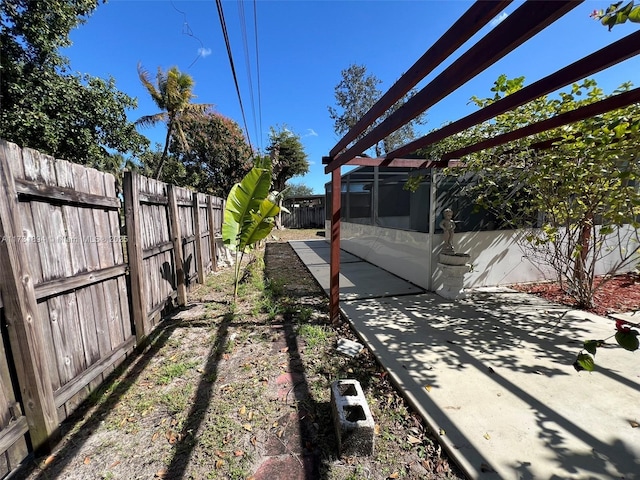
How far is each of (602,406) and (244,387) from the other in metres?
2.99

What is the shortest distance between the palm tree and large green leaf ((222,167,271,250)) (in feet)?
46.4

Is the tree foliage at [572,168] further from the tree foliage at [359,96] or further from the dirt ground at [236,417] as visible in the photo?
the tree foliage at [359,96]

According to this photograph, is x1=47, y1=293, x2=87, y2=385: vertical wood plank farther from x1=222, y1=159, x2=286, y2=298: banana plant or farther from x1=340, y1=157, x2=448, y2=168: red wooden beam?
x1=340, y1=157, x2=448, y2=168: red wooden beam

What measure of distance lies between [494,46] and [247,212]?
376 cm

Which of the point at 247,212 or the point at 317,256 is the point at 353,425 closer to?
the point at 247,212

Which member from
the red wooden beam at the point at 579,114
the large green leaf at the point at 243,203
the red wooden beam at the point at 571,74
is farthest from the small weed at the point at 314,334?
the red wooden beam at the point at 579,114

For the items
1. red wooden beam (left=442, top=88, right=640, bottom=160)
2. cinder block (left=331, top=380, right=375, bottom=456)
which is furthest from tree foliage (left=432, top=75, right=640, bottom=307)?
cinder block (left=331, top=380, right=375, bottom=456)

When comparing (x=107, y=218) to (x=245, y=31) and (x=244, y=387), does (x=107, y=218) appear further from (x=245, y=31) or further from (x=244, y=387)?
(x=245, y=31)

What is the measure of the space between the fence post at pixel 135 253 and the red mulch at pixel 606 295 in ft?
20.2

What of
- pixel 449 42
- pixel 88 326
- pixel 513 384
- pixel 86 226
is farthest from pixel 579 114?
pixel 88 326

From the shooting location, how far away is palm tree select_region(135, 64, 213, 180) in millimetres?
14336

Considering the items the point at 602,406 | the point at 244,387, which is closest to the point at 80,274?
the point at 244,387

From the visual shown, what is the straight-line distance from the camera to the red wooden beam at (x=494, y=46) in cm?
108

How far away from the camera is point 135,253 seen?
3004mm
